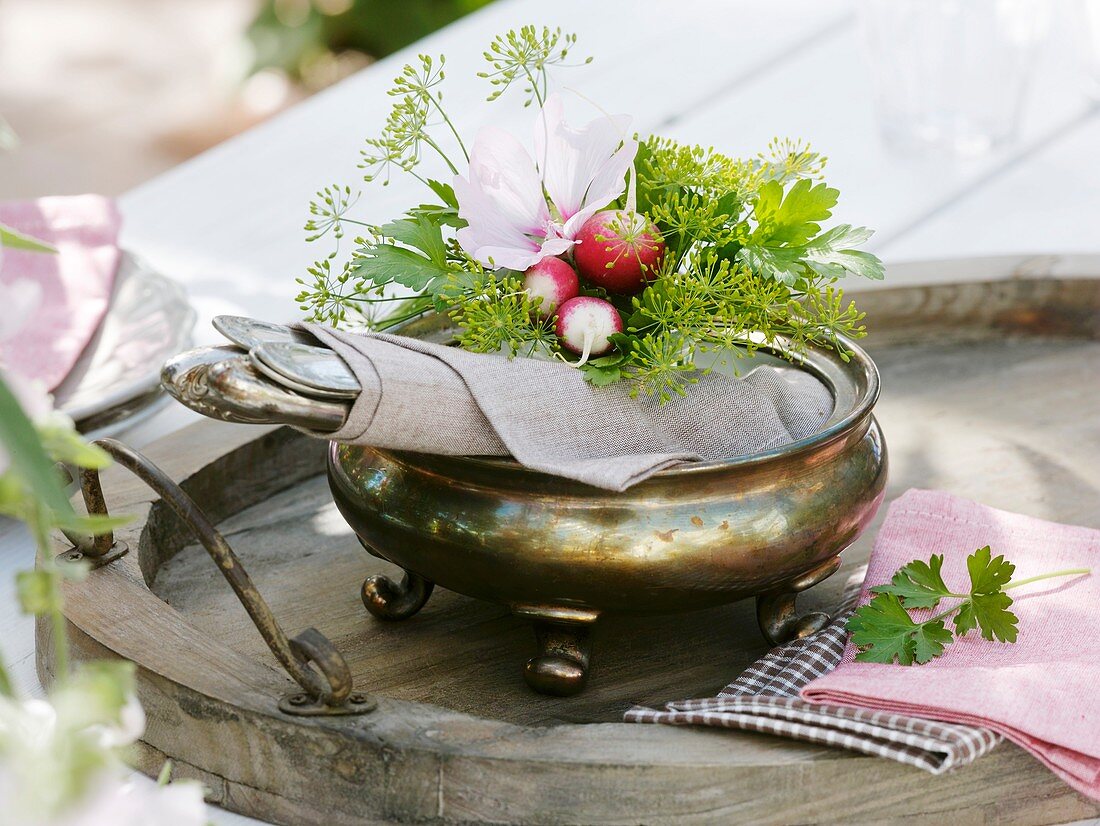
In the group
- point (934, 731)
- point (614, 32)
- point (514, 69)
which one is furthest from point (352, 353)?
point (614, 32)

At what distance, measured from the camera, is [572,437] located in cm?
71

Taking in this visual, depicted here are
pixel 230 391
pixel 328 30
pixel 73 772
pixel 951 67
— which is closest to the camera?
pixel 73 772

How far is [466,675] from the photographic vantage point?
0.75 meters

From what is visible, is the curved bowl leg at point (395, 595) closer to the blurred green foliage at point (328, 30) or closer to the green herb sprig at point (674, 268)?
the green herb sprig at point (674, 268)

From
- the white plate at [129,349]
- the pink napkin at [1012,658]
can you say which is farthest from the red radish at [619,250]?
the white plate at [129,349]

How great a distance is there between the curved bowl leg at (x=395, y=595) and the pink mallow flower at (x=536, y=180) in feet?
0.63

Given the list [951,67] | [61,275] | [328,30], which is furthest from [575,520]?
[328,30]

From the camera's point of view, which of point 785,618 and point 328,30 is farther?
point 328,30

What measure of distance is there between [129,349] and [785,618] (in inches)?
23.1

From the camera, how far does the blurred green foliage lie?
3418 millimetres

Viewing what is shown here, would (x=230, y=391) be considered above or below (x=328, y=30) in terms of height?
above

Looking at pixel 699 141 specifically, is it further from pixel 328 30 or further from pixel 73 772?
pixel 328 30

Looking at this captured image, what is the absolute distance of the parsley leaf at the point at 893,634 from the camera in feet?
2.31

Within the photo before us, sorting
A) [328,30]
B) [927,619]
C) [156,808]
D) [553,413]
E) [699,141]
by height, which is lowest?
[328,30]
